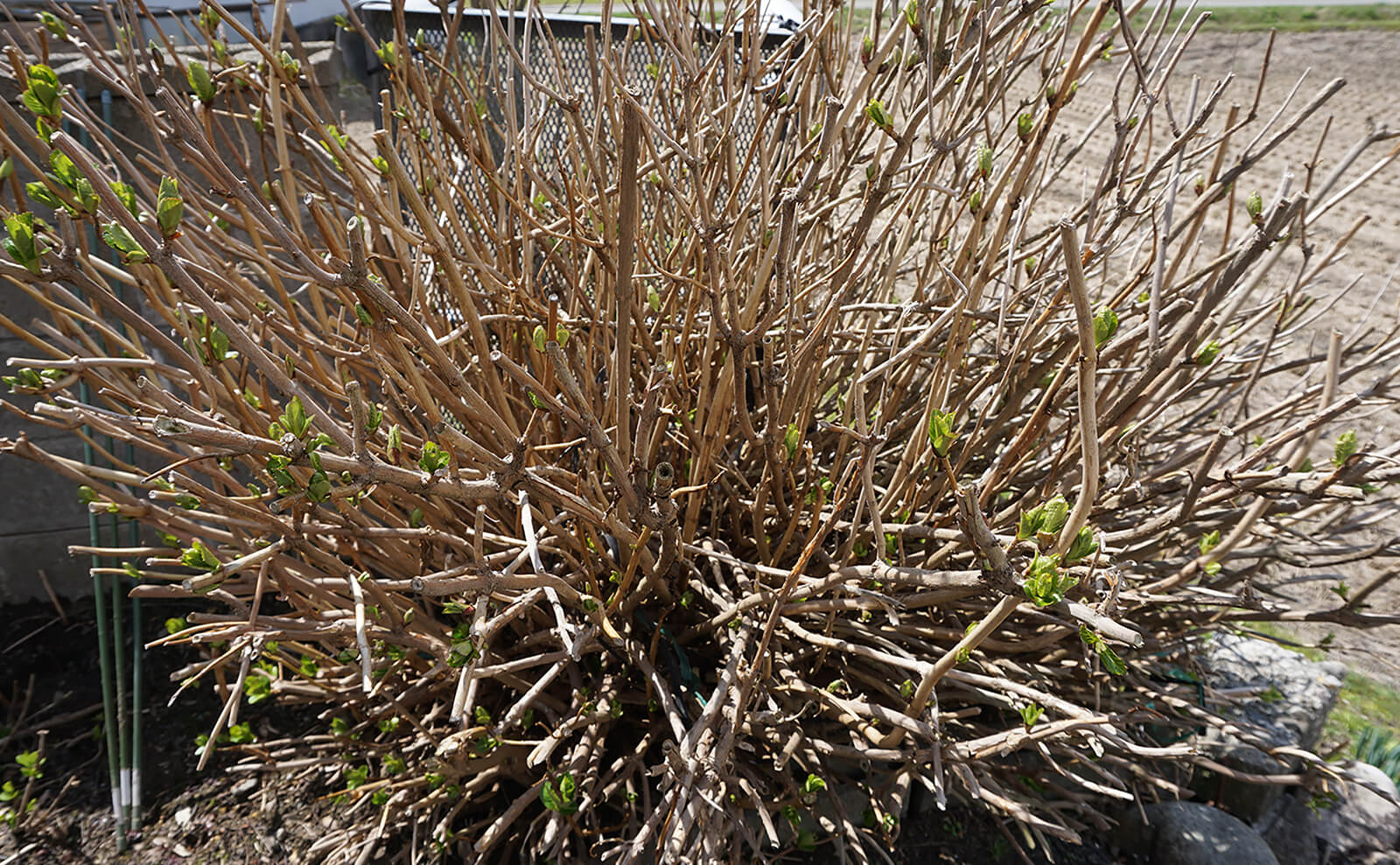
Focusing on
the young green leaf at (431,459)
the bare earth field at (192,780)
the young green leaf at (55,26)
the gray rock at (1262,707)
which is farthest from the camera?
the gray rock at (1262,707)

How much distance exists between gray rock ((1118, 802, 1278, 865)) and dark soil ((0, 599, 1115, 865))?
8 cm

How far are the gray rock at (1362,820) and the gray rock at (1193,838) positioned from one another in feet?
0.96

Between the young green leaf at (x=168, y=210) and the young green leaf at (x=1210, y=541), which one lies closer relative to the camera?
the young green leaf at (x=168, y=210)

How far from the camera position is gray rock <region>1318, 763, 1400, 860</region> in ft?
7.11

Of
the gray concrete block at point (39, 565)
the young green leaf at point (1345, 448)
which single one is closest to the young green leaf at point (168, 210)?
the young green leaf at point (1345, 448)

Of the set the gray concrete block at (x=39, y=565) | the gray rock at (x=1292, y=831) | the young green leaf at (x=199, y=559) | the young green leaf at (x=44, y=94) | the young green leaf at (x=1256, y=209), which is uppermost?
the young green leaf at (x=44, y=94)

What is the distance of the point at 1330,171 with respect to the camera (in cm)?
589

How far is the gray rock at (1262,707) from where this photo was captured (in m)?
2.14

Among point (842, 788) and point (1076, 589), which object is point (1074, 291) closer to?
point (1076, 589)

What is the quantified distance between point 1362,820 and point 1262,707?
11.9 inches

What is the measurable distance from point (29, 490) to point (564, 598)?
5.82ft

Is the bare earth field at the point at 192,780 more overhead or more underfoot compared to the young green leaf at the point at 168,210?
more underfoot

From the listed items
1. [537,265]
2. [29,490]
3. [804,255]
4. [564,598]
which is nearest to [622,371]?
[564,598]

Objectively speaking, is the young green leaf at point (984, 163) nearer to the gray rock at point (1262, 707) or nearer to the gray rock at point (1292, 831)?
the gray rock at point (1262, 707)
